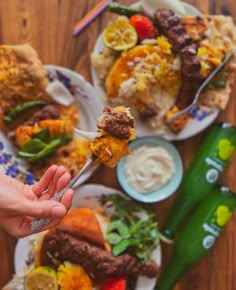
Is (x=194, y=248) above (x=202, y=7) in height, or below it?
below

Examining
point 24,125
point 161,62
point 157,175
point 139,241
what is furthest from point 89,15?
point 139,241

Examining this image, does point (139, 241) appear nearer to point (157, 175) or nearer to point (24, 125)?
point (157, 175)

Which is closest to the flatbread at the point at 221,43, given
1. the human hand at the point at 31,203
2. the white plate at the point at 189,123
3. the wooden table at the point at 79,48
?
the white plate at the point at 189,123

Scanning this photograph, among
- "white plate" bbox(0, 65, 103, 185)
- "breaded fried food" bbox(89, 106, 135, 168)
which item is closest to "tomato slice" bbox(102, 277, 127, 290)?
"white plate" bbox(0, 65, 103, 185)

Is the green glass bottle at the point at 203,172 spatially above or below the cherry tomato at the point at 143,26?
below

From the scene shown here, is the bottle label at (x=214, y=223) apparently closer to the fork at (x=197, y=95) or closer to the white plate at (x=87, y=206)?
the white plate at (x=87, y=206)

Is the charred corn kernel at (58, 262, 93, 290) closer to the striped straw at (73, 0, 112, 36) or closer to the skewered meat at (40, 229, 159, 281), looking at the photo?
the skewered meat at (40, 229, 159, 281)

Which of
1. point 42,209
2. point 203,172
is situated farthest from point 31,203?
point 203,172
